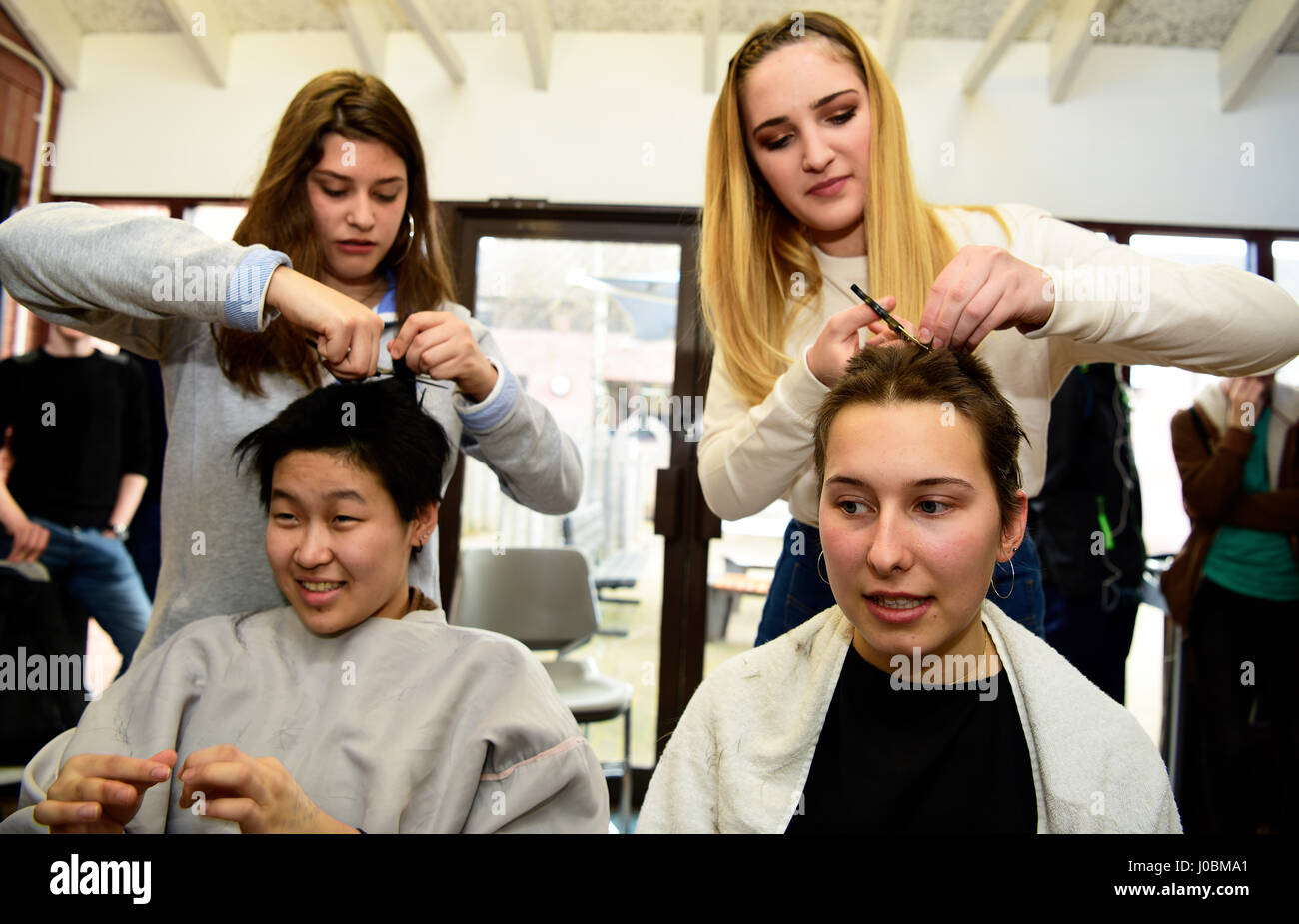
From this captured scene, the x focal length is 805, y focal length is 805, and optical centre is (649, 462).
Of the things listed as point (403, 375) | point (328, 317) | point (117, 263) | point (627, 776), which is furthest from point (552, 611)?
point (117, 263)

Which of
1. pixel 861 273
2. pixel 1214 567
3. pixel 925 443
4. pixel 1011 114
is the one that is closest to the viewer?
pixel 925 443

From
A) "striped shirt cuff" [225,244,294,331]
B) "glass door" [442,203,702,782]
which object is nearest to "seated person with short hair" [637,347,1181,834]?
"glass door" [442,203,702,782]

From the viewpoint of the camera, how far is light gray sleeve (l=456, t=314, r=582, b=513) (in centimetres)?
Answer: 90

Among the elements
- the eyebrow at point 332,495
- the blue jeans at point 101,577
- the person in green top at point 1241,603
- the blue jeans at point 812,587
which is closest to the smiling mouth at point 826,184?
the blue jeans at point 812,587

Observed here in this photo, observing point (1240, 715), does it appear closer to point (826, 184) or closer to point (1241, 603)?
point (1241, 603)

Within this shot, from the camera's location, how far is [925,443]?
770 millimetres

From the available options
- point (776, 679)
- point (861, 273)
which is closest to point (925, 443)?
point (861, 273)

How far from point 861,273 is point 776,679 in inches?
18.9

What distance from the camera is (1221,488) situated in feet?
3.07

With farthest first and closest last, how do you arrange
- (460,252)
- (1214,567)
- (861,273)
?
(460,252)
(1214,567)
(861,273)

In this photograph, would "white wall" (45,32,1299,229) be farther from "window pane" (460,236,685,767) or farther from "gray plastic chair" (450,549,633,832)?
"gray plastic chair" (450,549,633,832)

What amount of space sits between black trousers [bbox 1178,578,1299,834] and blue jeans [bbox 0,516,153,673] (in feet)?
4.22

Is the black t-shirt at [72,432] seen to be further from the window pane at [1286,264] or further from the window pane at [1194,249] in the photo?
the window pane at [1286,264]

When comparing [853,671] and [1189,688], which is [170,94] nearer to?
[853,671]
